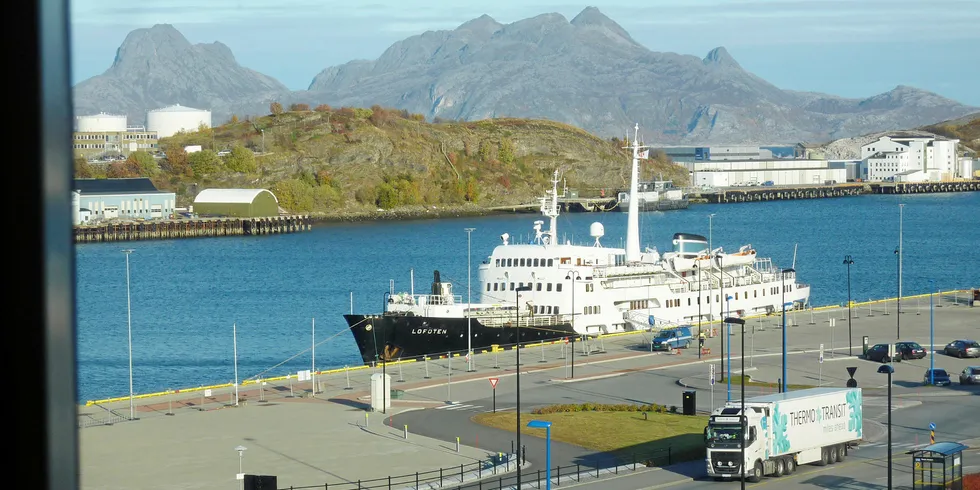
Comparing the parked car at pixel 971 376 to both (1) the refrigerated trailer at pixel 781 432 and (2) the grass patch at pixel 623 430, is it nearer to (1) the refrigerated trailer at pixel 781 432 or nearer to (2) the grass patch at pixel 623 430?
(2) the grass patch at pixel 623 430

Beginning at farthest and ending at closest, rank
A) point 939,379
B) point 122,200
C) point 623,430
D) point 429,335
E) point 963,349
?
point 122,200 < point 429,335 < point 963,349 < point 939,379 < point 623,430

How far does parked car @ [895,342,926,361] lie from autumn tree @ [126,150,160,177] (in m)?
138

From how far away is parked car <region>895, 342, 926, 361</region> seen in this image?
45.1 meters

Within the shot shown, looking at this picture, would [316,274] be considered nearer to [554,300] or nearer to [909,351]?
[554,300]

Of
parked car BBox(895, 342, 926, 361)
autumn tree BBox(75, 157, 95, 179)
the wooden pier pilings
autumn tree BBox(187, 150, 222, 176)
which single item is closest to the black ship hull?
parked car BBox(895, 342, 926, 361)

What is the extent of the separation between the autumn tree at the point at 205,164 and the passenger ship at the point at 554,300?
11577 centimetres

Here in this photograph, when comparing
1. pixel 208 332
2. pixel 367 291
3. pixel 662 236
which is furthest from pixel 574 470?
pixel 662 236

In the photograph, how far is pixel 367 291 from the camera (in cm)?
8962

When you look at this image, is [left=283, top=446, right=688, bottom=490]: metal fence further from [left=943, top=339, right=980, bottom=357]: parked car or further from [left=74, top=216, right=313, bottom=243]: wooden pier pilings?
[left=74, top=216, right=313, bottom=243]: wooden pier pilings

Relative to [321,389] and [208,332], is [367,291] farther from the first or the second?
[321,389]

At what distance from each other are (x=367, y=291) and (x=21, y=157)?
290 feet

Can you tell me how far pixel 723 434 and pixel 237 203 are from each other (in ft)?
428

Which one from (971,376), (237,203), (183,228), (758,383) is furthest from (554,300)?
(237,203)

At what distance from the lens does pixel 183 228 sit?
463 feet
